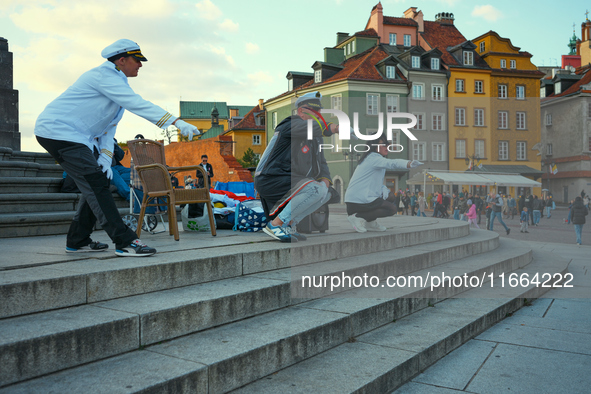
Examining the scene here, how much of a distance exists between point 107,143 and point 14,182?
3409 mm

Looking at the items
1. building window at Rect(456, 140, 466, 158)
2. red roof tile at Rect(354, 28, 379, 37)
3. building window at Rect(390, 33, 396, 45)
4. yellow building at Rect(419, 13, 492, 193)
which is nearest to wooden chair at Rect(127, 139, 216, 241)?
yellow building at Rect(419, 13, 492, 193)

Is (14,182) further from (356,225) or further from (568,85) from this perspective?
(568,85)

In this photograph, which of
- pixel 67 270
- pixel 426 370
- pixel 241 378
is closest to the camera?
pixel 241 378

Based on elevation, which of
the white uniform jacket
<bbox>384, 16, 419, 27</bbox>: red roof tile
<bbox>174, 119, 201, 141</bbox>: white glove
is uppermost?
<bbox>384, 16, 419, 27</bbox>: red roof tile

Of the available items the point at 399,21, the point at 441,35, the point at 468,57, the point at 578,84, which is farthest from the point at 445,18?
the point at 578,84

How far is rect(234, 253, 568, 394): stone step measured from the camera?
110 inches

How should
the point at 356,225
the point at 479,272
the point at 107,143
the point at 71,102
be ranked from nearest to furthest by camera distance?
the point at 71,102 → the point at 107,143 → the point at 479,272 → the point at 356,225

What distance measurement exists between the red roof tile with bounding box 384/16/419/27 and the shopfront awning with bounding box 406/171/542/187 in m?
37.1

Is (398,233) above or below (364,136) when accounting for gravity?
below

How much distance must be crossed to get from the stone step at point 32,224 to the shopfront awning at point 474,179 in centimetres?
662

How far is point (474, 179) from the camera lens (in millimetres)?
9883

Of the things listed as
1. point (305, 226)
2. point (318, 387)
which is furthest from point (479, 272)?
point (318, 387)

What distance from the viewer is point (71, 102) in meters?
3.89

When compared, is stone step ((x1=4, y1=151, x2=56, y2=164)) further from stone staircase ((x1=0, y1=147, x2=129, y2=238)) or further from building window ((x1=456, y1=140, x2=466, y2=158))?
building window ((x1=456, y1=140, x2=466, y2=158))
